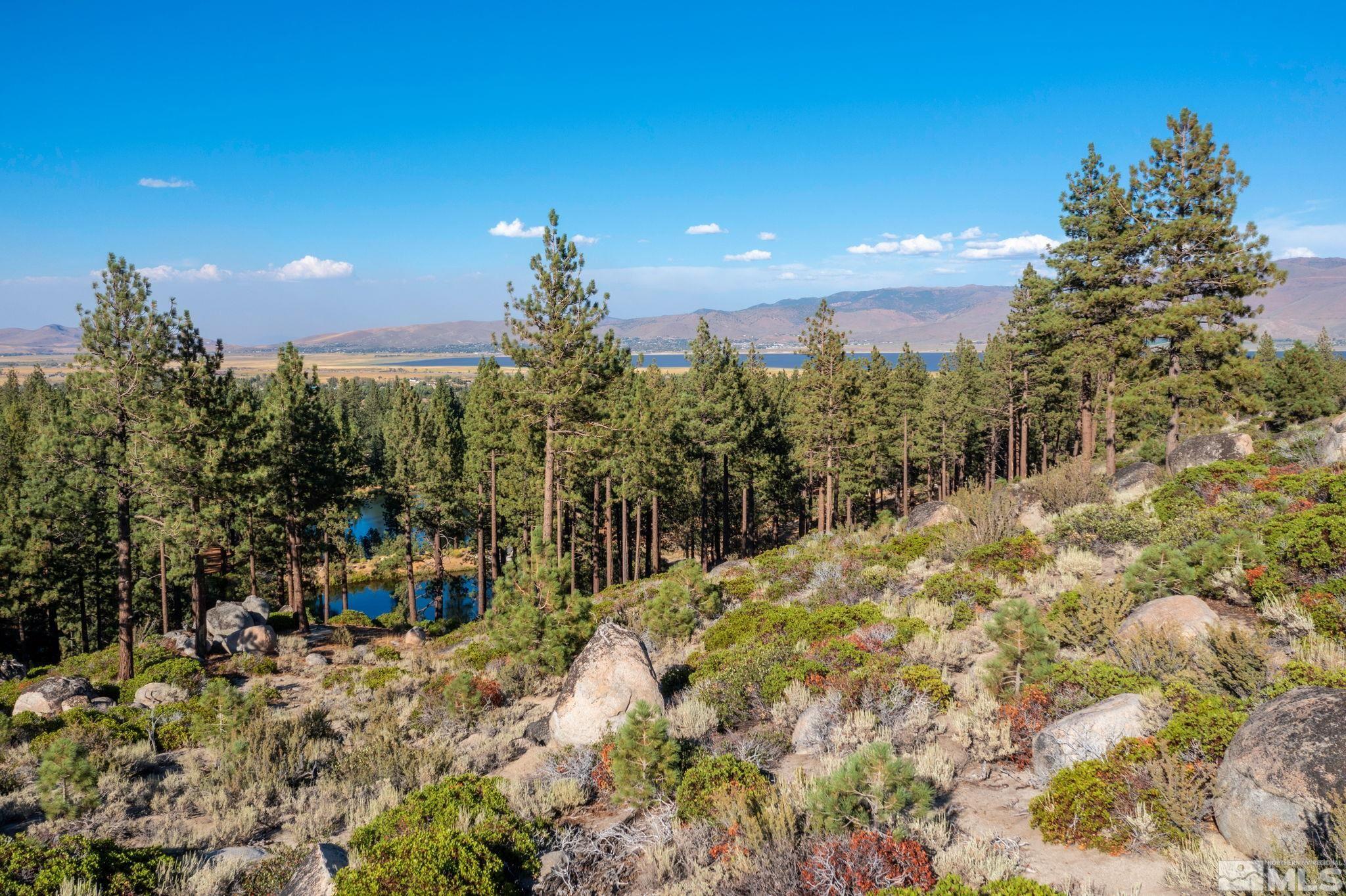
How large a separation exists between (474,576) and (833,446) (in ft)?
105

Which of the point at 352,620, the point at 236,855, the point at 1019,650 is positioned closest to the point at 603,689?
the point at 236,855

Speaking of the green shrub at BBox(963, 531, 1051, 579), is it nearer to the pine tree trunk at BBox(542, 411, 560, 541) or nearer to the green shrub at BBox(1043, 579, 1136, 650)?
the green shrub at BBox(1043, 579, 1136, 650)

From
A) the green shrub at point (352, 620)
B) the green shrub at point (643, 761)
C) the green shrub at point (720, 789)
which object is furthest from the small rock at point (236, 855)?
the green shrub at point (352, 620)

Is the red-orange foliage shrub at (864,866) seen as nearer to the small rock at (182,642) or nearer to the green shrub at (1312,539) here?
the green shrub at (1312,539)

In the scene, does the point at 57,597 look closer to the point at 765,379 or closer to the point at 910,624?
the point at 910,624

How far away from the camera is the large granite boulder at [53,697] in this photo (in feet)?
48.1

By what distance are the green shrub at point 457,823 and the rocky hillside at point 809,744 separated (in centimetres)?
4

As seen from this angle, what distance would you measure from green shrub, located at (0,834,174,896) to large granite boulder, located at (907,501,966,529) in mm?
20549

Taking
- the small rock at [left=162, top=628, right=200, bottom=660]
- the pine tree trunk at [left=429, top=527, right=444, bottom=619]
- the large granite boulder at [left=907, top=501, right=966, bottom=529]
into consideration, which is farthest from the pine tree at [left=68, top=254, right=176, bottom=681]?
the large granite boulder at [left=907, top=501, right=966, bottom=529]

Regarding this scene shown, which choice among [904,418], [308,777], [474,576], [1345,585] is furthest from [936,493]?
[308,777]

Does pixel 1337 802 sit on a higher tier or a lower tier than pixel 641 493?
higher

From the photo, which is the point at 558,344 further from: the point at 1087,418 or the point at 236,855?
the point at 1087,418

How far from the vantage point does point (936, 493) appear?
5819 centimetres

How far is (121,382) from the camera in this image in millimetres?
17547
